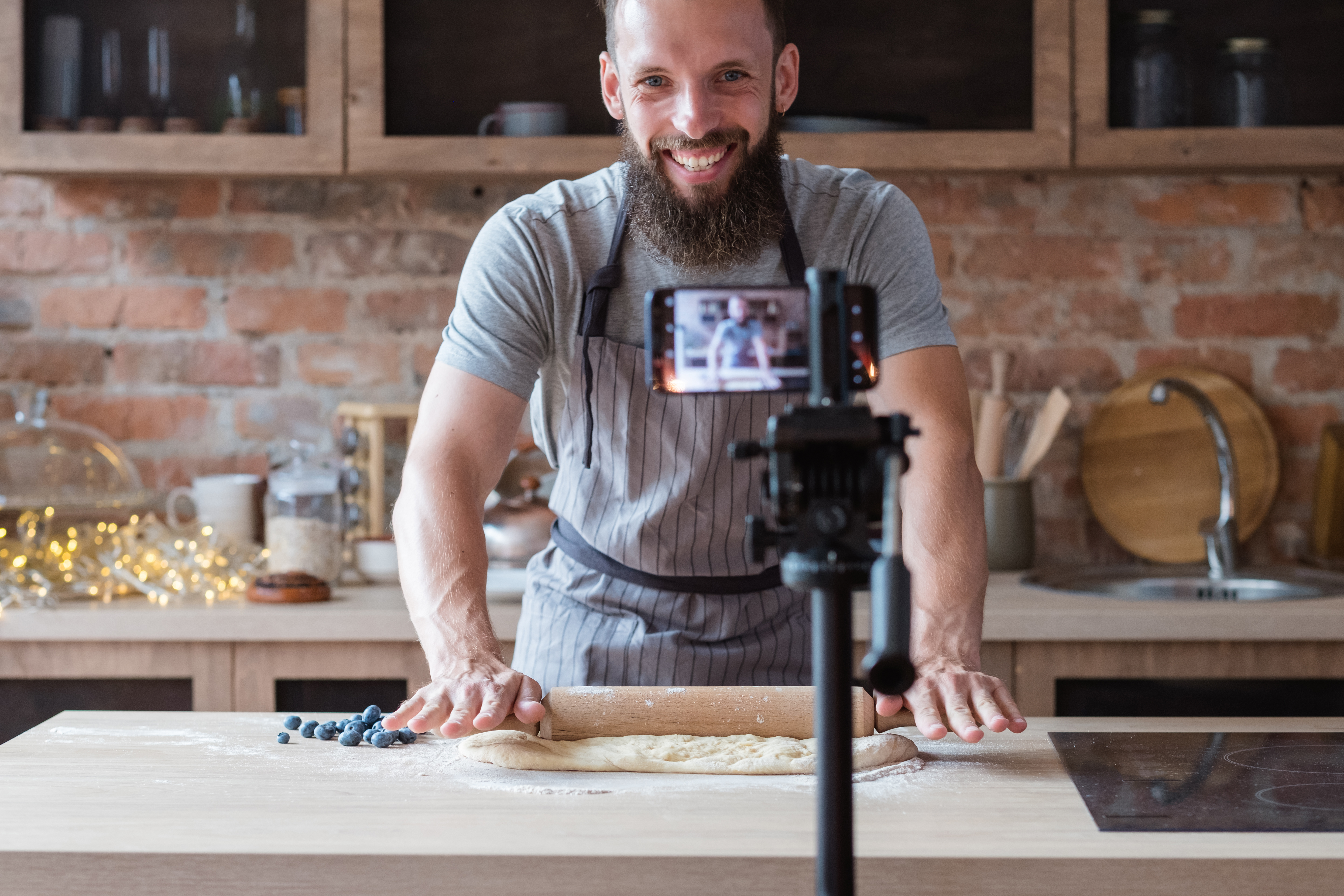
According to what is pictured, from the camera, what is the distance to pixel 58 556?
6.88 feet

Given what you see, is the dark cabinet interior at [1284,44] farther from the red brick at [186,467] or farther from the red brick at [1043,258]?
the red brick at [186,467]

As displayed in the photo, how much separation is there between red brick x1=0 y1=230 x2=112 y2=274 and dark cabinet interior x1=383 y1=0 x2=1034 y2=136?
0.74 metres

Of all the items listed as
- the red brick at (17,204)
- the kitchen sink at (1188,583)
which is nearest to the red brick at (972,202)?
the kitchen sink at (1188,583)

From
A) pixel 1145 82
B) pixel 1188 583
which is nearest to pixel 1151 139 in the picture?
pixel 1145 82

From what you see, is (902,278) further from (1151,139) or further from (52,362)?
(52,362)

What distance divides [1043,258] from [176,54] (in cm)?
156

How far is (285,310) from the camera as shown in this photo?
246cm

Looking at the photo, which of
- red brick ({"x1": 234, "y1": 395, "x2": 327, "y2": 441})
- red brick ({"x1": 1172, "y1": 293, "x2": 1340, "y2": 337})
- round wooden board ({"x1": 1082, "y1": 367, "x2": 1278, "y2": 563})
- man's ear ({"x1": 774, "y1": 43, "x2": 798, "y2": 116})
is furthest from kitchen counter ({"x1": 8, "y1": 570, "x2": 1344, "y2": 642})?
man's ear ({"x1": 774, "y1": 43, "x2": 798, "y2": 116})

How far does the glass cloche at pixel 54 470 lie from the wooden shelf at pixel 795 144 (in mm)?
659

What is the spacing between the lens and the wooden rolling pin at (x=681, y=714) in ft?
3.71

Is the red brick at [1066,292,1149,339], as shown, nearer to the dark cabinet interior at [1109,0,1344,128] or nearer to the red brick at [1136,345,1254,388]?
the red brick at [1136,345,1254,388]

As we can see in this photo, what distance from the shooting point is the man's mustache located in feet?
4.61

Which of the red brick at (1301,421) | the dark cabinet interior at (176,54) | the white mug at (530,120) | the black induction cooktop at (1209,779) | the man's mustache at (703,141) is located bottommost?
the black induction cooktop at (1209,779)

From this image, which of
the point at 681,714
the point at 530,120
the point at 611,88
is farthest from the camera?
the point at 530,120
